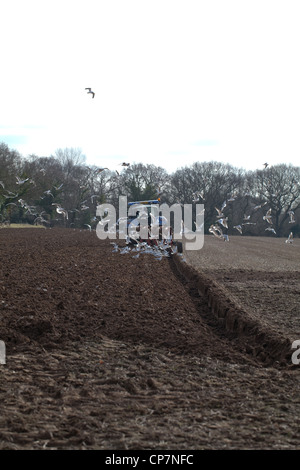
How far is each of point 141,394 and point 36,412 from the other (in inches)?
56.4

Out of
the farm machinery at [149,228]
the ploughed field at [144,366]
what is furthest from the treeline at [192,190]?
the ploughed field at [144,366]

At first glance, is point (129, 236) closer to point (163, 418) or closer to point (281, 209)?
point (163, 418)

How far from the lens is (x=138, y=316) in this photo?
11852 mm

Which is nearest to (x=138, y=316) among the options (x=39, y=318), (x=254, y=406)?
(x=39, y=318)

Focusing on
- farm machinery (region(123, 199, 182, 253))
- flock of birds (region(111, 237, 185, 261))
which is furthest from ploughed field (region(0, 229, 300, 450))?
farm machinery (region(123, 199, 182, 253))

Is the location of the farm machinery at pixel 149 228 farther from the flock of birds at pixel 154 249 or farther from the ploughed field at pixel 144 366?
the ploughed field at pixel 144 366

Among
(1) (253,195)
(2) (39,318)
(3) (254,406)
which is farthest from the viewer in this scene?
(1) (253,195)

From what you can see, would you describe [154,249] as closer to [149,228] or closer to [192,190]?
[149,228]

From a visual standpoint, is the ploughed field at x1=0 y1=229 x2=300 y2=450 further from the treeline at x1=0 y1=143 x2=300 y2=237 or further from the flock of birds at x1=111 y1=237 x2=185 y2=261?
the treeline at x1=0 y1=143 x2=300 y2=237

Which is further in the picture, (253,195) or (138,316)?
(253,195)

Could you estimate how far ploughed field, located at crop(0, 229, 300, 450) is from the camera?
5.77 metres

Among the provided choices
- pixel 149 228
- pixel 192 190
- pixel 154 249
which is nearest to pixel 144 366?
pixel 149 228

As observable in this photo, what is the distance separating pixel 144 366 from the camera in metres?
8.40

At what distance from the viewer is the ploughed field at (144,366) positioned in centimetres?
577
